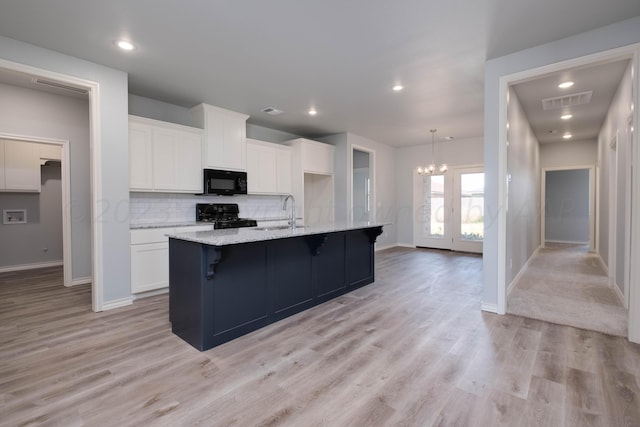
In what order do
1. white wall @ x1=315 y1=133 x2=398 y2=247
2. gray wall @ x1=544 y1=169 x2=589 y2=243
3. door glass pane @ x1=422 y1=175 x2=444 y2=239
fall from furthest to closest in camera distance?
gray wall @ x1=544 y1=169 x2=589 y2=243 < door glass pane @ x1=422 y1=175 x2=444 y2=239 < white wall @ x1=315 y1=133 x2=398 y2=247

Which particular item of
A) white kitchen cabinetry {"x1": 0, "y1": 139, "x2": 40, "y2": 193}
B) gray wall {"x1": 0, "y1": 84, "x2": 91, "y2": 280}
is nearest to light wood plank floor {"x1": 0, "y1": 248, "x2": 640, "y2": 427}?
gray wall {"x1": 0, "y1": 84, "x2": 91, "y2": 280}

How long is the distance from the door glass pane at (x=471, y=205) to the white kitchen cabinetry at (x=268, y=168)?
443 centimetres

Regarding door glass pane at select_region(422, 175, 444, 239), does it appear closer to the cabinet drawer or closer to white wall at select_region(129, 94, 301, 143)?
white wall at select_region(129, 94, 301, 143)

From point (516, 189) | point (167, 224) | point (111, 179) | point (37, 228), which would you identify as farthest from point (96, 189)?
point (516, 189)

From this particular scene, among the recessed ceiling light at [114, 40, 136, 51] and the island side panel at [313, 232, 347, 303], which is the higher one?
the recessed ceiling light at [114, 40, 136, 51]

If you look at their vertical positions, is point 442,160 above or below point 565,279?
above

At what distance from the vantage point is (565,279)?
482 centimetres

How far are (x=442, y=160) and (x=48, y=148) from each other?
838 centimetres

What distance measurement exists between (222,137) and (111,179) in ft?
5.92

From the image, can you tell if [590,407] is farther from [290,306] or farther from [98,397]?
[98,397]

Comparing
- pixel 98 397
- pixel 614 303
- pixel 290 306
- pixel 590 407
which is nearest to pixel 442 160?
pixel 614 303

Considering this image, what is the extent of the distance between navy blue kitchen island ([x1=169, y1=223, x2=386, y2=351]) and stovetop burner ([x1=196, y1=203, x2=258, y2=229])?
1926 mm

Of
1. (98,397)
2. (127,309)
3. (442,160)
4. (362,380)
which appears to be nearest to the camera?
(98,397)

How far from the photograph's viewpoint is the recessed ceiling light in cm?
299
